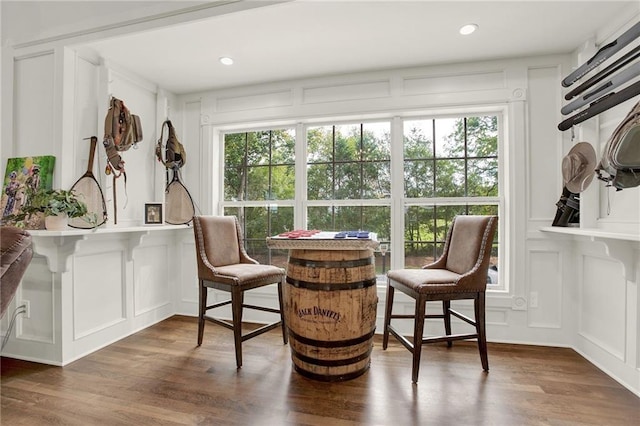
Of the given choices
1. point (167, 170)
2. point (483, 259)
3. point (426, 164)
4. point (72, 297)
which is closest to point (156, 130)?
point (167, 170)

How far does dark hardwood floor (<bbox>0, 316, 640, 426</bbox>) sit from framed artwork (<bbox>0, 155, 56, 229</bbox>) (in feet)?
3.50

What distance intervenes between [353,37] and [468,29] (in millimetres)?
751

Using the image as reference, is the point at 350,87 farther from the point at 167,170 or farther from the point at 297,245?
the point at 167,170

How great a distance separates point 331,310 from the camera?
1804 millimetres

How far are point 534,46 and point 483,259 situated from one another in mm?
1640

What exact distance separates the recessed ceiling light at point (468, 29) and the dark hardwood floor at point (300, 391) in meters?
2.19

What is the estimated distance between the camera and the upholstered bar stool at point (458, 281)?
6.21ft

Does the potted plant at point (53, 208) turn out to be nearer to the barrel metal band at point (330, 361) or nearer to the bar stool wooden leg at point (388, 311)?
the barrel metal band at point (330, 361)

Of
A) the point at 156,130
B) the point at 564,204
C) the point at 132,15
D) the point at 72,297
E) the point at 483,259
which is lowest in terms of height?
the point at 72,297

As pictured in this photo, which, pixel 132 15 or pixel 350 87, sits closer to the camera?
pixel 132 15

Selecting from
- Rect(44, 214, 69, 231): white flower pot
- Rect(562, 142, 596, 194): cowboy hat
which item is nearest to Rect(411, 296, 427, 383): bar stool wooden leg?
Rect(562, 142, 596, 194): cowboy hat

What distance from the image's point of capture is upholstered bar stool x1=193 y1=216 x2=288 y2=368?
2076 mm

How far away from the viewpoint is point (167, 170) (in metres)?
3.14

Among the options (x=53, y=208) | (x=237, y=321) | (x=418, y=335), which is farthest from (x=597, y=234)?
(x=53, y=208)
